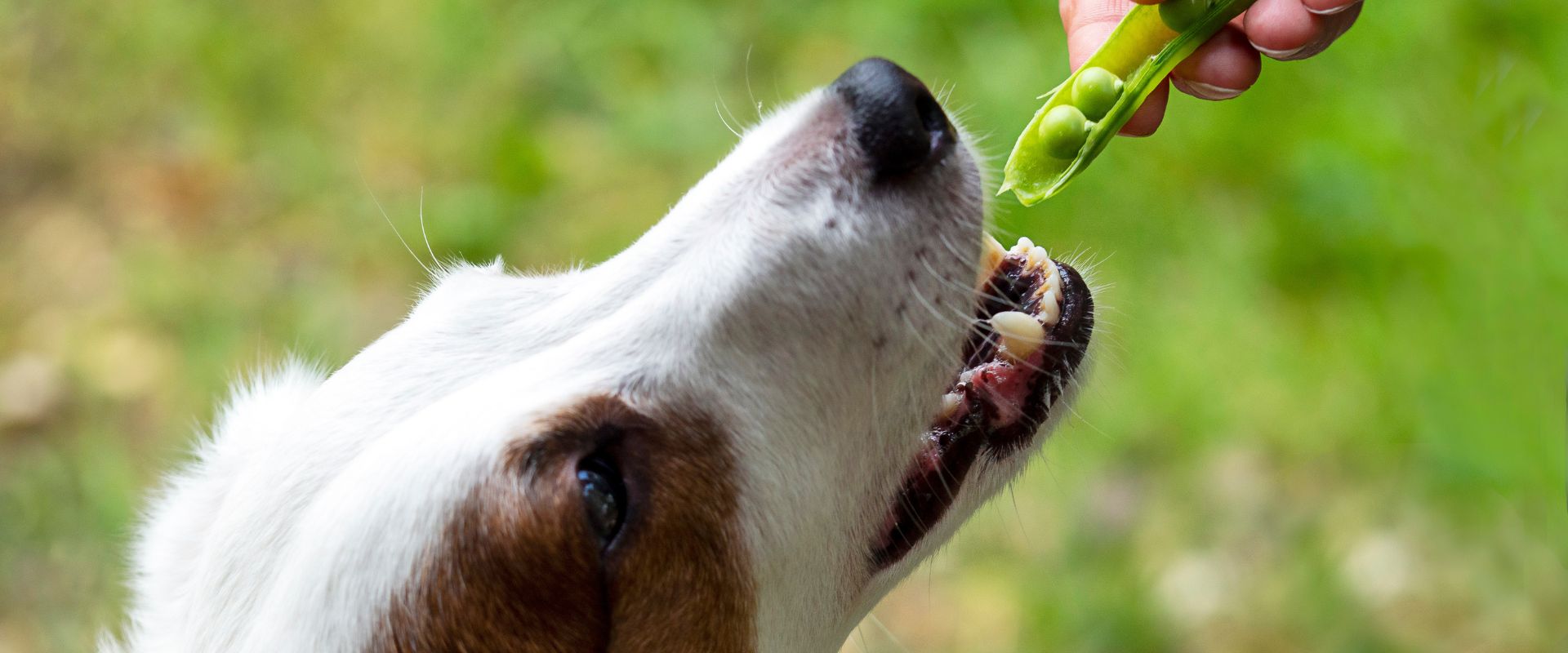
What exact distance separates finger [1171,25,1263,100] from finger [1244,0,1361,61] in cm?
8

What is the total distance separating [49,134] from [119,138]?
1.02 feet

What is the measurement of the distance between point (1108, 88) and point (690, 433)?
1.06 metres

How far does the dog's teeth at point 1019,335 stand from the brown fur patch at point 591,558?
60 cm

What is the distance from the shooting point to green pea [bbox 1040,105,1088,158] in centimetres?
246

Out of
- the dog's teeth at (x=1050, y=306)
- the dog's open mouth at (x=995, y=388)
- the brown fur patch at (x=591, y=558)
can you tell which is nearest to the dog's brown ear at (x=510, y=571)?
the brown fur patch at (x=591, y=558)

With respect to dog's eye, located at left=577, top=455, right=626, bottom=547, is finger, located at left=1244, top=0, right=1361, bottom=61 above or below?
below

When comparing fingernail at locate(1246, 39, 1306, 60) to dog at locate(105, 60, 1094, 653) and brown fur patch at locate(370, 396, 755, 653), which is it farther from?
brown fur patch at locate(370, 396, 755, 653)

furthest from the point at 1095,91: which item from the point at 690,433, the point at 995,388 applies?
the point at 690,433

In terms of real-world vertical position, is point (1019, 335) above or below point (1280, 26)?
below

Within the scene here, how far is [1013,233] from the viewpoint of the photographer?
12.5 ft

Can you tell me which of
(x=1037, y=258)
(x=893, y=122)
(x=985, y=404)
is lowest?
(x=985, y=404)

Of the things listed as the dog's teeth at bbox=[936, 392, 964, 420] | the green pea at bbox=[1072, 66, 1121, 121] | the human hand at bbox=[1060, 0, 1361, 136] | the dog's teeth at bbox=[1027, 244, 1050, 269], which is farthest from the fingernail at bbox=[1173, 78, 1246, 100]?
the dog's teeth at bbox=[936, 392, 964, 420]

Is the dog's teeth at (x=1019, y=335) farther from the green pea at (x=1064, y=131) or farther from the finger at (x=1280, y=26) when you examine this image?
the finger at (x=1280, y=26)

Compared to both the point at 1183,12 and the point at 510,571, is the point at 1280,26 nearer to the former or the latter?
the point at 1183,12
